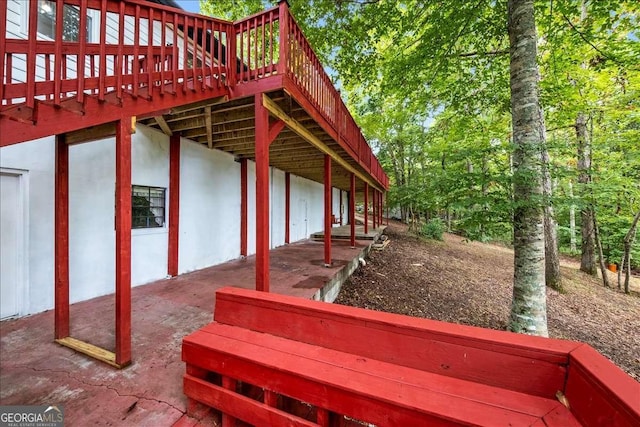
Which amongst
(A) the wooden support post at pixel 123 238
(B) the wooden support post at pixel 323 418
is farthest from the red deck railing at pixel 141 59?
(B) the wooden support post at pixel 323 418

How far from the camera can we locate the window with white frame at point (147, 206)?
4.72 metres

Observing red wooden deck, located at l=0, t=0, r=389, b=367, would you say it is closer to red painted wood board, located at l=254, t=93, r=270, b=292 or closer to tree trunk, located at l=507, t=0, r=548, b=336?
red painted wood board, located at l=254, t=93, r=270, b=292

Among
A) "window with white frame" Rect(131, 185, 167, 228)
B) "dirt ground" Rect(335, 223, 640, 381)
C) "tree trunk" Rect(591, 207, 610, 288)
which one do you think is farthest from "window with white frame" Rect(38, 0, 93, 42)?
"tree trunk" Rect(591, 207, 610, 288)

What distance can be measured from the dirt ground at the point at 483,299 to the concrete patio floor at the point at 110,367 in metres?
2.25

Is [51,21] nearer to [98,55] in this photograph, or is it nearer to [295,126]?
[98,55]

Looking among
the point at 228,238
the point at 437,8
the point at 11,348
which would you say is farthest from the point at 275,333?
the point at 437,8

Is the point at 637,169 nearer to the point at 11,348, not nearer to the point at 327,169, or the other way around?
the point at 327,169

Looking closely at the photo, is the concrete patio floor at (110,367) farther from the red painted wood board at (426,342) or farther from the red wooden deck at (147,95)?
the red painted wood board at (426,342)

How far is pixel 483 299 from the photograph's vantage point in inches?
247

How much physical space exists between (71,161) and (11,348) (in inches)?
97.9

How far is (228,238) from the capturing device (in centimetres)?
693

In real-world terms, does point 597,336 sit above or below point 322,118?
below

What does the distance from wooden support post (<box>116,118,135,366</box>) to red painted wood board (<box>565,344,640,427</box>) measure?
3144 millimetres

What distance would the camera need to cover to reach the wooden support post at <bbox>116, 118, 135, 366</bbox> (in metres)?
2.26
